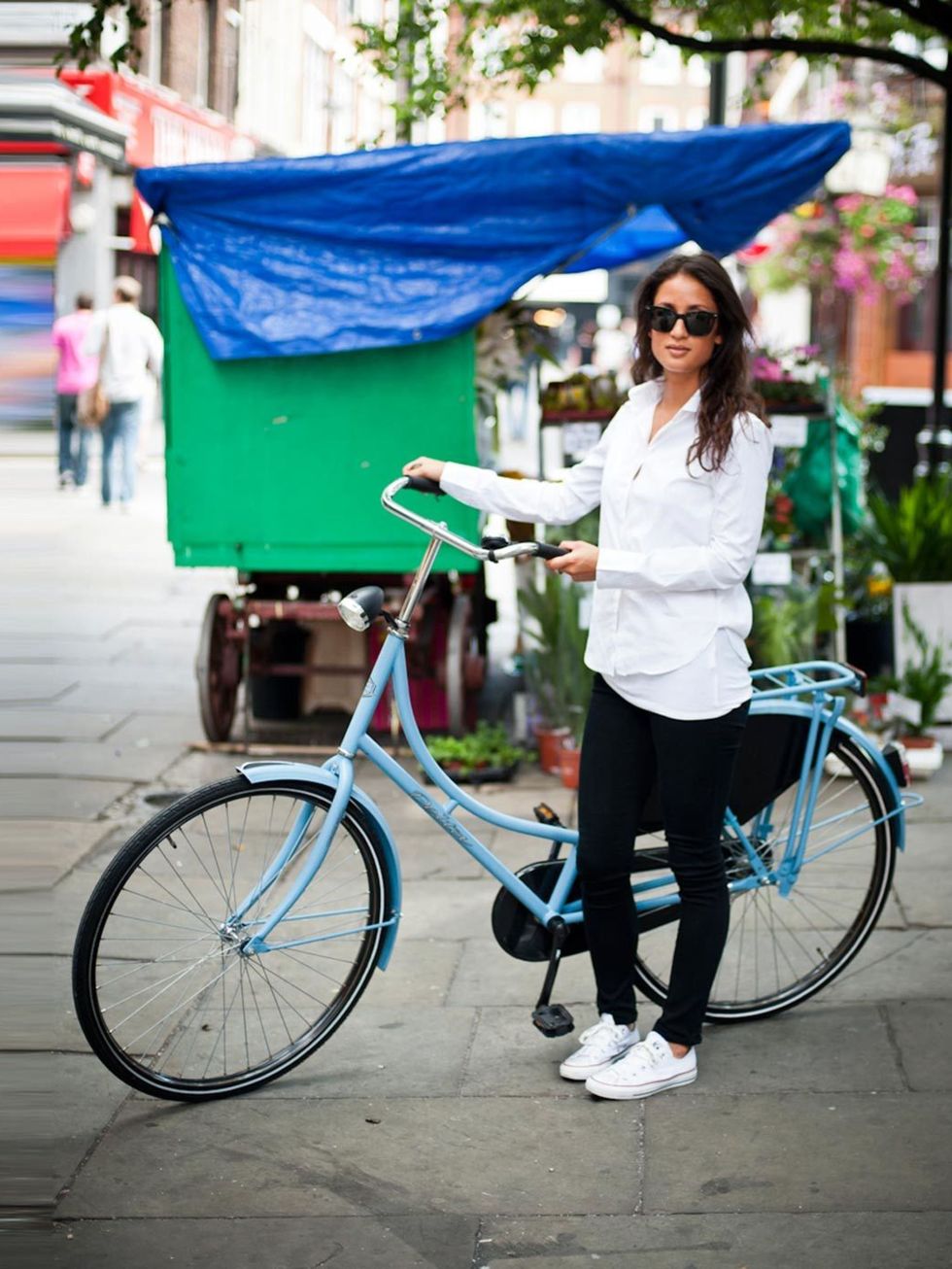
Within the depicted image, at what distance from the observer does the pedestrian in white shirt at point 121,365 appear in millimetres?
15070

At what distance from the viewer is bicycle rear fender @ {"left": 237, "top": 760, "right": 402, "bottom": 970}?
3.79m

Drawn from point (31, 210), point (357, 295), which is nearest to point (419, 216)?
point (357, 295)

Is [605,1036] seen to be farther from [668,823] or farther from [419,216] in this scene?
[419,216]

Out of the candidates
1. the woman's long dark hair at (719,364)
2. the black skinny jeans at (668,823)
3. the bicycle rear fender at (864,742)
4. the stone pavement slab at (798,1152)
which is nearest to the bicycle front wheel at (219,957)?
the black skinny jeans at (668,823)

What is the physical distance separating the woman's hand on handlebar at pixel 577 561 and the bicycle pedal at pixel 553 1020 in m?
1.08

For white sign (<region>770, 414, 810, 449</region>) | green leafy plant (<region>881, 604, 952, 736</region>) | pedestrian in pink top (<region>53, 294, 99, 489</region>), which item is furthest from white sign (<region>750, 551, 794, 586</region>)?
pedestrian in pink top (<region>53, 294, 99, 489</region>)

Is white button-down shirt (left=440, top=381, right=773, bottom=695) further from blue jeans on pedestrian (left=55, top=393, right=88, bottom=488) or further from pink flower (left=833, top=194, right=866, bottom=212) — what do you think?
pink flower (left=833, top=194, right=866, bottom=212)

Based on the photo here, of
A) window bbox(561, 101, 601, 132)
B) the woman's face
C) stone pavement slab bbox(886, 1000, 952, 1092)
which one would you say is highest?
window bbox(561, 101, 601, 132)

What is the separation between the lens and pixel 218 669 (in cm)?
765

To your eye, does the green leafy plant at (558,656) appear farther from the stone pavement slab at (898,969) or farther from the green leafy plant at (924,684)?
the stone pavement slab at (898,969)

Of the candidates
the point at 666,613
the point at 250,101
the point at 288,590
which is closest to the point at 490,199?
the point at 288,590

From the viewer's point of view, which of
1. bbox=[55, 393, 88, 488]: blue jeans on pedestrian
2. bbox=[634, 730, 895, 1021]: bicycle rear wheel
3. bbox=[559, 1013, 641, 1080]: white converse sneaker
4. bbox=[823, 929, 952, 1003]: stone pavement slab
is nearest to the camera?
bbox=[559, 1013, 641, 1080]: white converse sneaker

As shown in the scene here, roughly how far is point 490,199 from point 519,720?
2229 millimetres

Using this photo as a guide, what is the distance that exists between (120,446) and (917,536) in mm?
9644
